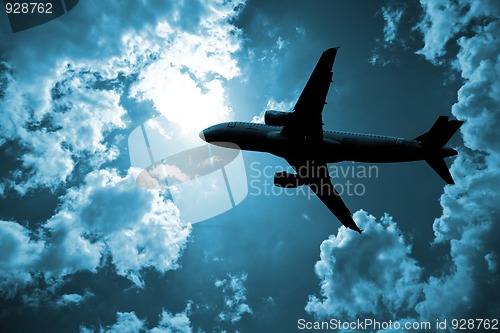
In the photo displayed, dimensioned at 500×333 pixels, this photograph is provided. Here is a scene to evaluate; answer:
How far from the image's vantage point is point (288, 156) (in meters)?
28.6

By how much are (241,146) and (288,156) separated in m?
4.30

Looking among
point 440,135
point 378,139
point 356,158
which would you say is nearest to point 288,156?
point 356,158

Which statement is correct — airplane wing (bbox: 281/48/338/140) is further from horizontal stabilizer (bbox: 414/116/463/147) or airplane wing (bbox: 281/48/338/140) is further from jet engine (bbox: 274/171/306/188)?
horizontal stabilizer (bbox: 414/116/463/147)

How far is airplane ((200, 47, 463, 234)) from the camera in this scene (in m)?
23.8

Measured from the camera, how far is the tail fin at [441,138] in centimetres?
2369

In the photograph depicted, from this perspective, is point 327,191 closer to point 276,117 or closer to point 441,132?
point 276,117

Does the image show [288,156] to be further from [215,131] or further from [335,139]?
[215,131]

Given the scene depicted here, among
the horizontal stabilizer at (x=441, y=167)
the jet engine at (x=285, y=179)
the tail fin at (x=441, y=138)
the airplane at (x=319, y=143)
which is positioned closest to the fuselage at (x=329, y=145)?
the airplane at (x=319, y=143)

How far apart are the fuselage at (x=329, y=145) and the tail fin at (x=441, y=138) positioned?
409 millimetres

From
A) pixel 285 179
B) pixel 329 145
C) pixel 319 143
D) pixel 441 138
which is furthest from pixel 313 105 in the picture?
pixel 441 138

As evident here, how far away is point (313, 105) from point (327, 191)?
9665 mm

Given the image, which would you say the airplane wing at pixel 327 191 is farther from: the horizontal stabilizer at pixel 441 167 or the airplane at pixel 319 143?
the horizontal stabilizer at pixel 441 167

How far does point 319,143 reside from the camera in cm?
2575

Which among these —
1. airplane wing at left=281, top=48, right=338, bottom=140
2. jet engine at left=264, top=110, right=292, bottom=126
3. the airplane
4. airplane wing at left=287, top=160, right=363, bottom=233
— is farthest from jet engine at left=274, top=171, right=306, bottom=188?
jet engine at left=264, top=110, right=292, bottom=126
